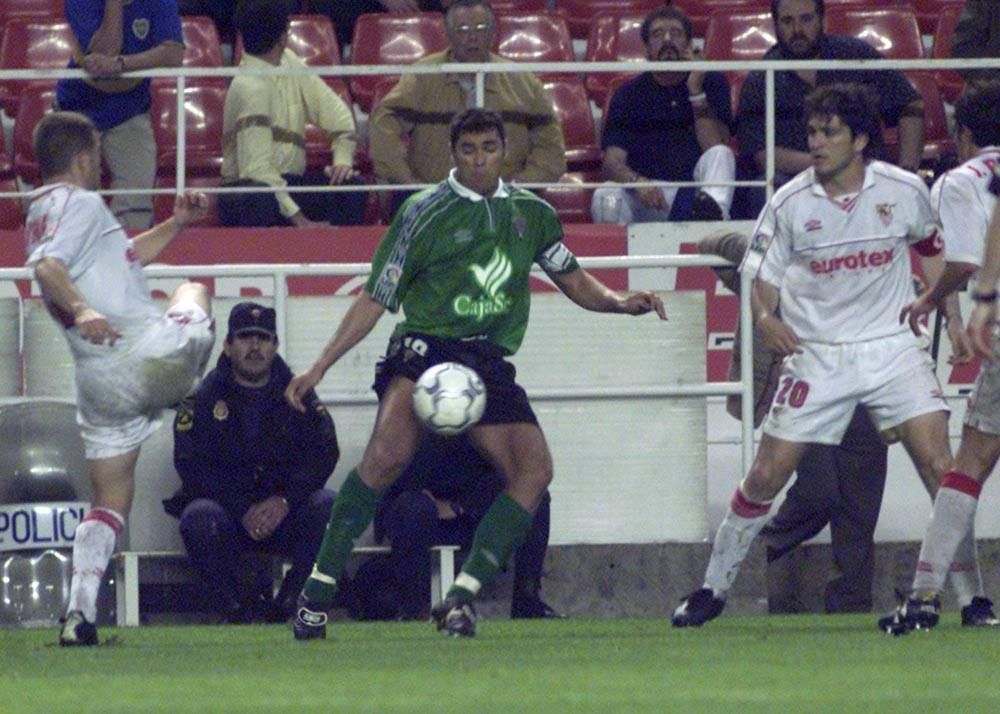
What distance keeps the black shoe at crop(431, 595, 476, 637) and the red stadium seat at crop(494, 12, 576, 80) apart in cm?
608

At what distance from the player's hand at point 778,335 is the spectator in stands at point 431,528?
2136 millimetres

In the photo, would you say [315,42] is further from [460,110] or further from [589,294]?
[589,294]

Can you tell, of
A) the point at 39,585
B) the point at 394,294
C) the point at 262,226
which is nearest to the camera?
the point at 394,294

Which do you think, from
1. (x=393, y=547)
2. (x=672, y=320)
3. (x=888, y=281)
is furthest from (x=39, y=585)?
(x=888, y=281)

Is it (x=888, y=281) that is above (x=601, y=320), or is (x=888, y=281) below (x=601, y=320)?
above

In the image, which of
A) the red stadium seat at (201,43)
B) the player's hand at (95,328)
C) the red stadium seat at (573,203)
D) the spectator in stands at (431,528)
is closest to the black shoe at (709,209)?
the red stadium seat at (573,203)

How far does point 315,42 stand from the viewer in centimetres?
1300

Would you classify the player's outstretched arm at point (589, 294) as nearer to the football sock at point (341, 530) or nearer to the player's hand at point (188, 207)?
the football sock at point (341, 530)

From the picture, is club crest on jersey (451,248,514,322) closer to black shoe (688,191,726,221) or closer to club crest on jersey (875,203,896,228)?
club crest on jersey (875,203,896,228)

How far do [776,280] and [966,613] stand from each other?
1435mm

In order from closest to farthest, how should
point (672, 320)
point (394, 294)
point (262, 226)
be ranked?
point (394, 294) < point (672, 320) < point (262, 226)

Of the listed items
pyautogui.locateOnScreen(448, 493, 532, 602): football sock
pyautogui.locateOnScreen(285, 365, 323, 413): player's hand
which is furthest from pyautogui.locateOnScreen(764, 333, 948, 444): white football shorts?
pyautogui.locateOnScreen(285, 365, 323, 413): player's hand

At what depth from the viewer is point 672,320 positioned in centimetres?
1020

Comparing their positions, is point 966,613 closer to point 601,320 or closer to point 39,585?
point 601,320
